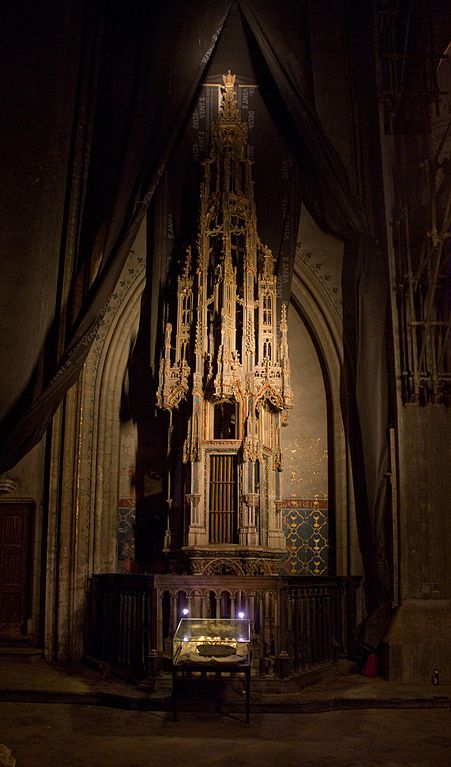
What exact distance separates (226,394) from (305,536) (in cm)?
275

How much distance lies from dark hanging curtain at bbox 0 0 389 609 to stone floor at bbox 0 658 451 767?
224 cm

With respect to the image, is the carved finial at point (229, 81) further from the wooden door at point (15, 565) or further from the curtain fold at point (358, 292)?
the wooden door at point (15, 565)

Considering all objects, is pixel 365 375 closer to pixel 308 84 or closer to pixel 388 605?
pixel 388 605

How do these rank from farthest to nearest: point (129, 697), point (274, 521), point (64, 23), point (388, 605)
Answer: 1. point (64, 23)
2. point (274, 521)
3. point (388, 605)
4. point (129, 697)

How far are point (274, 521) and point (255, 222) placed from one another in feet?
13.3

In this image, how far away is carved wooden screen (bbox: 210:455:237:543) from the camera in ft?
34.8

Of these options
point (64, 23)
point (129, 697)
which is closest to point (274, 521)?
point (129, 697)

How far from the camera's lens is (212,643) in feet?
24.9

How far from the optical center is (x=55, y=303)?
11.9 meters

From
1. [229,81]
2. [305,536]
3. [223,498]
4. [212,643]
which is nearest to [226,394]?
[223,498]

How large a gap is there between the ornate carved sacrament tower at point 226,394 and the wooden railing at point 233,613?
92 centimetres

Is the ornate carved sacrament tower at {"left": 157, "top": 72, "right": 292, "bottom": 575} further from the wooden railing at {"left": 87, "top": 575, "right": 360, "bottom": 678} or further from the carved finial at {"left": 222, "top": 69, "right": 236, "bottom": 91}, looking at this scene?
the carved finial at {"left": 222, "top": 69, "right": 236, "bottom": 91}

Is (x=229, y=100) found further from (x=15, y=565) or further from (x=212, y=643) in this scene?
(x=212, y=643)

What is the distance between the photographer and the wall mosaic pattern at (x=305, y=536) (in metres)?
11.8
